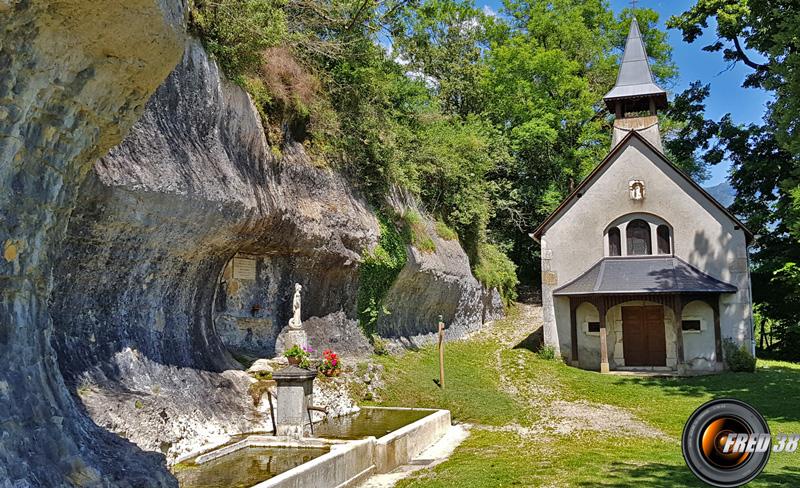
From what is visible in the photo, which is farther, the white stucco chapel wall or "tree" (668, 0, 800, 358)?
"tree" (668, 0, 800, 358)

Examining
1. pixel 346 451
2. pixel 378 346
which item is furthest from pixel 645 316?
pixel 346 451

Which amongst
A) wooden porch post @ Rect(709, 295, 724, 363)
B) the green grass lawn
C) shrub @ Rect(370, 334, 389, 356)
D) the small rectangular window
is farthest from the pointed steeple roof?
shrub @ Rect(370, 334, 389, 356)

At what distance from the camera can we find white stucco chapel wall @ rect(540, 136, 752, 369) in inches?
879

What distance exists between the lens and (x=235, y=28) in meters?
11.8

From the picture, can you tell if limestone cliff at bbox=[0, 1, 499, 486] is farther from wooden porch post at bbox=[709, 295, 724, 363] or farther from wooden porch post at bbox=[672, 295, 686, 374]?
wooden porch post at bbox=[709, 295, 724, 363]

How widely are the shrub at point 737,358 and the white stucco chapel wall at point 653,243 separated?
263 mm

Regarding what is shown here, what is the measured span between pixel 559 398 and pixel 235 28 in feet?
42.7

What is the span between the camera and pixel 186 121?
10.7 meters

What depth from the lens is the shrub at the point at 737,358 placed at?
21.5m

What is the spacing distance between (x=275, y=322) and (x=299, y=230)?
2.26 metres

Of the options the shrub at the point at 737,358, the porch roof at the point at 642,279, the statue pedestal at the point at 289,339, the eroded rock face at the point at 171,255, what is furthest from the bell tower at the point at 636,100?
the eroded rock face at the point at 171,255

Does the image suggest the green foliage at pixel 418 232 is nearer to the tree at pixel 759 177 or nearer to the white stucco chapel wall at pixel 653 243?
the white stucco chapel wall at pixel 653 243

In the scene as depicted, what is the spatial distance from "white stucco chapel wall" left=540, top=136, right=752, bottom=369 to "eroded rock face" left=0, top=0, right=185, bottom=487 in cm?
2092

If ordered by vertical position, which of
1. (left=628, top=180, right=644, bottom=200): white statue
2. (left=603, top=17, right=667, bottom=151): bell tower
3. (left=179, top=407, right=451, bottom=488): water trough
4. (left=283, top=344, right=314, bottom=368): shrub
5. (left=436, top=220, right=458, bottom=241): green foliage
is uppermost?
(left=603, top=17, right=667, bottom=151): bell tower
